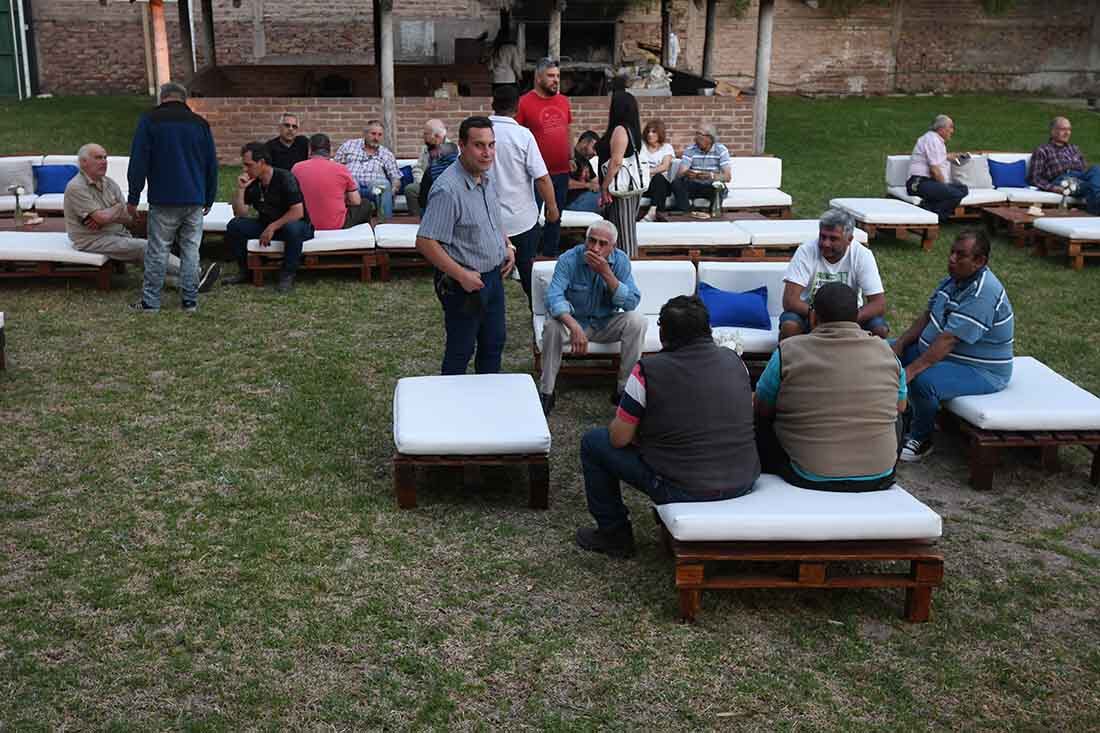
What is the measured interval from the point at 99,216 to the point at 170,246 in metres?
0.75

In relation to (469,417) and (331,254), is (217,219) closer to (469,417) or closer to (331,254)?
(331,254)

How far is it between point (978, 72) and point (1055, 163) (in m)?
15.9

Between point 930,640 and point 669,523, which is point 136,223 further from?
point 930,640

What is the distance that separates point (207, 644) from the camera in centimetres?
455

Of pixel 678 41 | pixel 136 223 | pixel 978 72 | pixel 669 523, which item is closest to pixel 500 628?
pixel 669 523

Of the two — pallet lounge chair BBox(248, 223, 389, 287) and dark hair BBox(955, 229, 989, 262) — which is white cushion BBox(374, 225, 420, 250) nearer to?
pallet lounge chair BBox(248, 223, 389, 287)

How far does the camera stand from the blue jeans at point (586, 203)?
1132 cm

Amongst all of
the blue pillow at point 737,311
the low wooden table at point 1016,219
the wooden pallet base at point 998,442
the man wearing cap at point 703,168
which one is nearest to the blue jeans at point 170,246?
the blue pillow at point 737,311

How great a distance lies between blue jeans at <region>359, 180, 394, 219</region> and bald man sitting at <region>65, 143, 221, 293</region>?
1948 millimetres

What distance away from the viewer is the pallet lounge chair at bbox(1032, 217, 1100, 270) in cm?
1084

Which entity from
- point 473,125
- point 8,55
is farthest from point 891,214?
point 8,55

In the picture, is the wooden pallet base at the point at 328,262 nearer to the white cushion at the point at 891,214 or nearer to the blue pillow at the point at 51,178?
the blue pillow at the point at 51,178

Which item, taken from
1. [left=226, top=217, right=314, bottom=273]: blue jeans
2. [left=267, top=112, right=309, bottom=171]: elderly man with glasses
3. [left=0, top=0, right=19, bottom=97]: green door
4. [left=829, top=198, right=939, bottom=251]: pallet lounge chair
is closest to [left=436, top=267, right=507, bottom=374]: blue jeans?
[left=226, top=217, right=314, bottom=273]: blue jeans

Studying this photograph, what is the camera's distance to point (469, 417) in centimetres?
586
